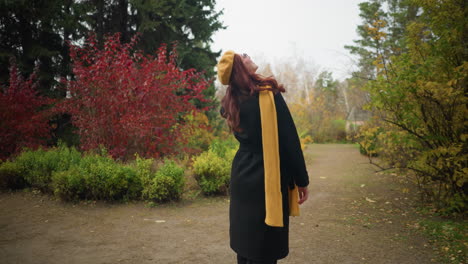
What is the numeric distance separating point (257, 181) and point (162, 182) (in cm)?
363

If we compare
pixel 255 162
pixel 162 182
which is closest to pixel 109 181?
pixel 162 182

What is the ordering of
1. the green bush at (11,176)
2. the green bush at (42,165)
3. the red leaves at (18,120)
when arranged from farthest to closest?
the red leaves at (18,120)
the green bush at (11,176)
the green bush at (42,165)

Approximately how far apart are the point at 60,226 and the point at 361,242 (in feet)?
14.0

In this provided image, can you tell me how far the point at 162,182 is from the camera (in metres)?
5.51

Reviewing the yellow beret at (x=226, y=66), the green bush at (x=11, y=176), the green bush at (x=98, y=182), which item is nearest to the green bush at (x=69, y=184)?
the green bush at (x=98, y=182)

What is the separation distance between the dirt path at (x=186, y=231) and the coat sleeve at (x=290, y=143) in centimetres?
166

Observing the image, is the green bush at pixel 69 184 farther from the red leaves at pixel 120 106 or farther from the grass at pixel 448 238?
the grass at pixel 448 238

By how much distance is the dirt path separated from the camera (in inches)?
139

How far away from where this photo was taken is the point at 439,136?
14.1ft

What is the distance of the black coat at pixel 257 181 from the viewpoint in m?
2.19

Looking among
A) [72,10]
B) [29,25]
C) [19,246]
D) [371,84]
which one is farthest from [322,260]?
[29,25]

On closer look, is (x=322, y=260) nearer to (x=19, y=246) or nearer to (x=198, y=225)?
(x=198, y=225)

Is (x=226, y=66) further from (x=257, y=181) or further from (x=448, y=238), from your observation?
(x=448, y=238)

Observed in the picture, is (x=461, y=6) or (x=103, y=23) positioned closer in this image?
(x=461, y=6)
